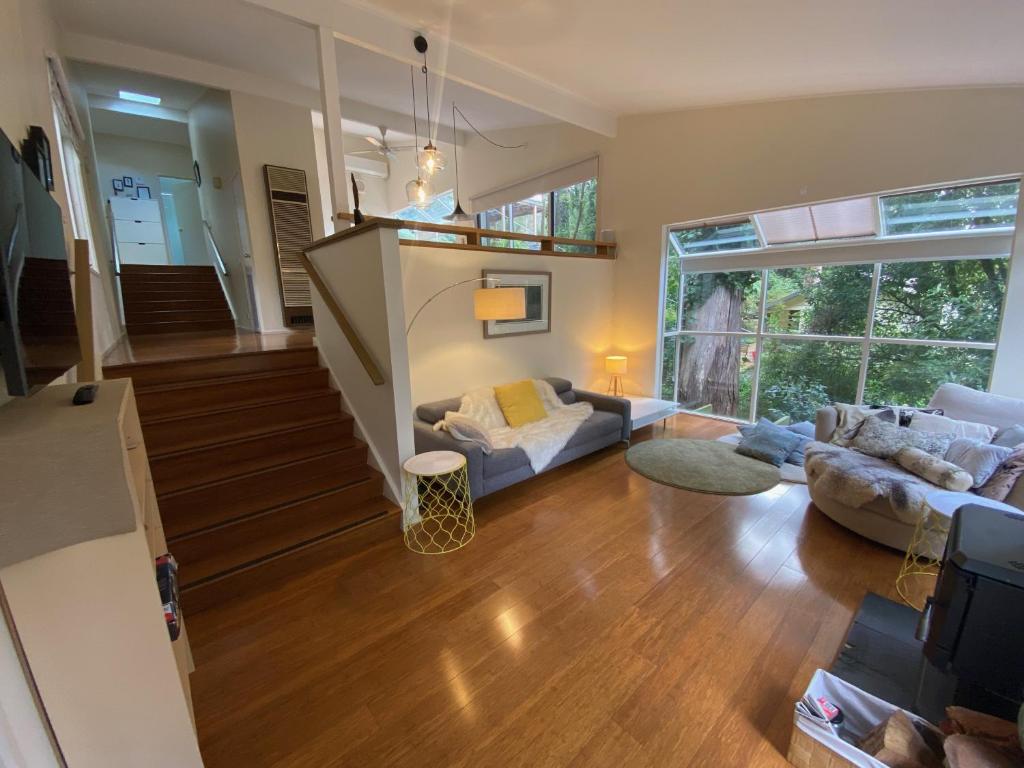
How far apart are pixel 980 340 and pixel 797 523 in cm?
252

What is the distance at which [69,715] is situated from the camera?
905 millimetres

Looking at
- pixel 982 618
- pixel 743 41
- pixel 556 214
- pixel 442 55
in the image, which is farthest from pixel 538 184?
pixel 982 618

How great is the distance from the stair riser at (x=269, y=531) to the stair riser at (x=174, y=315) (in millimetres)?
4845

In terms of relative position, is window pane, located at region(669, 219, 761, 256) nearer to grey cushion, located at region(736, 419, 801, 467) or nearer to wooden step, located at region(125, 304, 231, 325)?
grey cushion, located at region(736, 419, 801, 467)

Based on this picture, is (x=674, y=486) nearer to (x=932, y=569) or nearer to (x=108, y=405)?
(x=932, y=569)

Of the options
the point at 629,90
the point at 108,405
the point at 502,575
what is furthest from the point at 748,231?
the point at 108,405

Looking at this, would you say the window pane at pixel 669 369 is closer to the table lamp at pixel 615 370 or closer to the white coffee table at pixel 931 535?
the table lamp at pixel 615 370

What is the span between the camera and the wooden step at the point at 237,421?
8.73 ft

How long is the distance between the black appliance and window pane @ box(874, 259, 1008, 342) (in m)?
3.25

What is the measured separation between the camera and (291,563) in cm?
247

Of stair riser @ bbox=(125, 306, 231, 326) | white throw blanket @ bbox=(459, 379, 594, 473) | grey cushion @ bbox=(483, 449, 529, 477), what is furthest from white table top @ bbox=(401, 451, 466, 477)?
stair riser @ bbox=(125, 306, 231, 326)

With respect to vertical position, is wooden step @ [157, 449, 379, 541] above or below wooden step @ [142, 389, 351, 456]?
below

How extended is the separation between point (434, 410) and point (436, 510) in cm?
84

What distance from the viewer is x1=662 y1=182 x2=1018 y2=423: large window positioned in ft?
12.0
